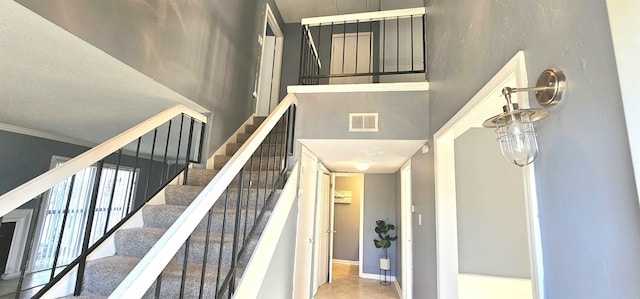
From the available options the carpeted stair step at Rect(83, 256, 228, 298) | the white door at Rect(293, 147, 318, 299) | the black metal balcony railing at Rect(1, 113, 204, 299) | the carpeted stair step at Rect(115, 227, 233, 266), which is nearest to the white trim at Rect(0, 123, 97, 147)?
the black metal balcony railing at Rect(1, 113, 204, 299)

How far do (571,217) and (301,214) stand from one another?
8.12 feet

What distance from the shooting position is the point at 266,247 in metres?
1.99

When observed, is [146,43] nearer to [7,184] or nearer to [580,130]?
[580,130]

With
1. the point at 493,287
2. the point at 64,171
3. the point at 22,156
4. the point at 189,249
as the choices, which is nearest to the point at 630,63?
the point at 189,249

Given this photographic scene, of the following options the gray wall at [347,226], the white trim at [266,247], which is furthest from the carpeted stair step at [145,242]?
the gray wall at [347,226]

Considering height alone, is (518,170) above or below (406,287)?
above

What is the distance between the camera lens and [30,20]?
1.35 m

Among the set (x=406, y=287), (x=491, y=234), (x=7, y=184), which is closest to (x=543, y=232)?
(x=491, y=234)

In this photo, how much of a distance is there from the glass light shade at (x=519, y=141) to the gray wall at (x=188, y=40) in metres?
2.19

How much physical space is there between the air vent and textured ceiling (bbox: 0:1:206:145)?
5.33 feet

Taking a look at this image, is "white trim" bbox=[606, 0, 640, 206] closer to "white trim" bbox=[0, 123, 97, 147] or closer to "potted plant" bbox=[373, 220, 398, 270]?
"potted plant" bbox=[373, 220, 398, 270]

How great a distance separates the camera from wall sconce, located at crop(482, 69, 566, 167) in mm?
882

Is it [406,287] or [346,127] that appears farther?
[406,287]

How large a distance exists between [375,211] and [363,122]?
346 centimetres
